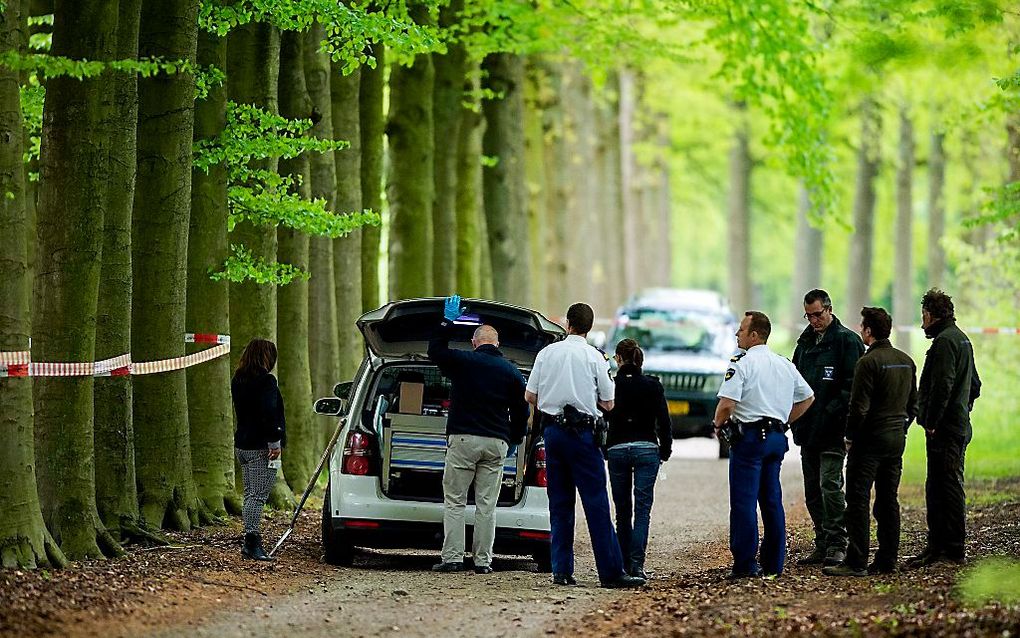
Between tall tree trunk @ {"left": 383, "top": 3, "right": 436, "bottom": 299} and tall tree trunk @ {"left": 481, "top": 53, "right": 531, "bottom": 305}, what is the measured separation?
3.86 metres

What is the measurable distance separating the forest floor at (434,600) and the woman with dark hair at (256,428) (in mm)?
361

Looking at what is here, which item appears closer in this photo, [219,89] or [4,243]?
[4,243]

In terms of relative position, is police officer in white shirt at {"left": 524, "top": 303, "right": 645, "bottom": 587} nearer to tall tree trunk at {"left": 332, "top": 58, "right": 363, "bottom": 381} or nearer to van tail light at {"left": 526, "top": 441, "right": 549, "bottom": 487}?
van tail light at {"left": 526, "top": 441, "right": 549, "bottom": 487}

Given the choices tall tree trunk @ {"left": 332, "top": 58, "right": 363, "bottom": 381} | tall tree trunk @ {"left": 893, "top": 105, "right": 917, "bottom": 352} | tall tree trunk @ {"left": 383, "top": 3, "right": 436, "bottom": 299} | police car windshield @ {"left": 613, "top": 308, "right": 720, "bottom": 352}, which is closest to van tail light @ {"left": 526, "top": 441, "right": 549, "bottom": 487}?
tall tree trunk @ {"left": 332, "top": 58, "right": 363, "bottom": 381}

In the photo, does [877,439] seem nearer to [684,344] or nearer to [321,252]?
[321,252]

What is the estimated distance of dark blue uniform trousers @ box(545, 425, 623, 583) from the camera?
40.3ft

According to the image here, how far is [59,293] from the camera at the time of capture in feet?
39.7

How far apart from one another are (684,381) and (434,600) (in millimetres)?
13600

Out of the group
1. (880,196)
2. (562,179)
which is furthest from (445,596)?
(880,196)

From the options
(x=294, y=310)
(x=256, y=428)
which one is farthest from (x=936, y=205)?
(x=256, y=428)

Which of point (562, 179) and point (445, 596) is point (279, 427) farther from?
point (562, 179)

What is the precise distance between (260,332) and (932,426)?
6770 mm

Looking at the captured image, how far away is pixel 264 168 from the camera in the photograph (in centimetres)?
1642

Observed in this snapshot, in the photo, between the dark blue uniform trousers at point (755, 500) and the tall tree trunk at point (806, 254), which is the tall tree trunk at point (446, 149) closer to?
the dark blue uniform trousers at point (755, 500)
